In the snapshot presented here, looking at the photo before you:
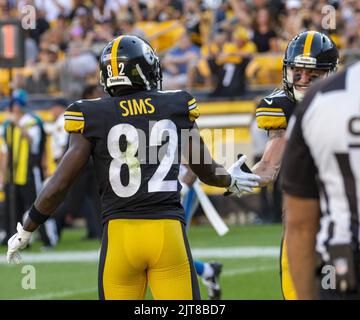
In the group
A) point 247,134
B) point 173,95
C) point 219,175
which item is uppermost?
point 173,95

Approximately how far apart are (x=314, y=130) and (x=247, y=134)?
11.7 m

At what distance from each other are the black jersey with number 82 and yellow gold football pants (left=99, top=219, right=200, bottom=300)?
2.2 inches

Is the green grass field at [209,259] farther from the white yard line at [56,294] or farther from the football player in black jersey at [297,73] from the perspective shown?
the football player in black jersey at [297,73]

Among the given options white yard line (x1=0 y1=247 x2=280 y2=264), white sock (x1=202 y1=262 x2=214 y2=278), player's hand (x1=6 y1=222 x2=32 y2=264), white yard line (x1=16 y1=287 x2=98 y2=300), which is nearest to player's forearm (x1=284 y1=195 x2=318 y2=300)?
player's hand (x1=6 y1=222 x2=32 y2=264)

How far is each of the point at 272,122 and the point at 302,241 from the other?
2.28 meters

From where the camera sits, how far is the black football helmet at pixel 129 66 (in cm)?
480

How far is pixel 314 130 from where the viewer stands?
9.74ft

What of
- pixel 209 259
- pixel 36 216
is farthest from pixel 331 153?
pixel 209 259

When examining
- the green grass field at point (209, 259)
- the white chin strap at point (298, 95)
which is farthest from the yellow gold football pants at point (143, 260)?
the green grass field at point (209, 259)

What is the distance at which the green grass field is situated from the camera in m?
8.46

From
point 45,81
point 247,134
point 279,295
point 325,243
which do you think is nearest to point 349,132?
point 325,243

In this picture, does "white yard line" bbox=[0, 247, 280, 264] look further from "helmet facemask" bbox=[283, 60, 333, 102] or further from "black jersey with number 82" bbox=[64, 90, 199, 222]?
"black jersey with number 82" bbox=[64, 90, 199, 222]

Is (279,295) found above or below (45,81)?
below
